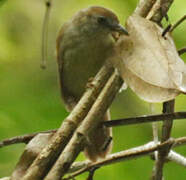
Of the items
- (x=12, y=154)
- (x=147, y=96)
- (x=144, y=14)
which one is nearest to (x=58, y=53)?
(x=12, y=154)

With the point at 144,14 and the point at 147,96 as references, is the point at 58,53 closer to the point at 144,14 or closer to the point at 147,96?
the point at 144,14

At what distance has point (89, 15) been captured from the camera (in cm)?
362

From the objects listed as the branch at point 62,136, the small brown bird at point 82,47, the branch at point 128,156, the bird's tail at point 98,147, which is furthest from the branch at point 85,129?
the small brown bird at point 82,47

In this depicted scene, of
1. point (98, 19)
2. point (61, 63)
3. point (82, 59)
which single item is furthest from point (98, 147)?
point (98, 19)

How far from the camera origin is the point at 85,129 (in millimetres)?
Result: 1526

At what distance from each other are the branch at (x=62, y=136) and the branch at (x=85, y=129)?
39mm

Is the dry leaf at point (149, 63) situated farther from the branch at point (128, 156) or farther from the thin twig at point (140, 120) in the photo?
the branch at point (128, 156)

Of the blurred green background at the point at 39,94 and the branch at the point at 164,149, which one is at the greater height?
the branch at the point at 164,149

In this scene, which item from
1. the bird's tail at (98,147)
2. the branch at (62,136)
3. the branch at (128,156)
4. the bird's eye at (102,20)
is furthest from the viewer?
the bird's eye at (102,20)

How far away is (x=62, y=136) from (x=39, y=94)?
1.48 m

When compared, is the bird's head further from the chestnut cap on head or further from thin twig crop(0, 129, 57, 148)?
thin twig crop(0, 129, 57, 148)

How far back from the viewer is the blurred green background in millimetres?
2670

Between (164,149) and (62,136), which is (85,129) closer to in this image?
(62,136)

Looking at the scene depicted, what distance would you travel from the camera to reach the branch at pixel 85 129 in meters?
1.44
